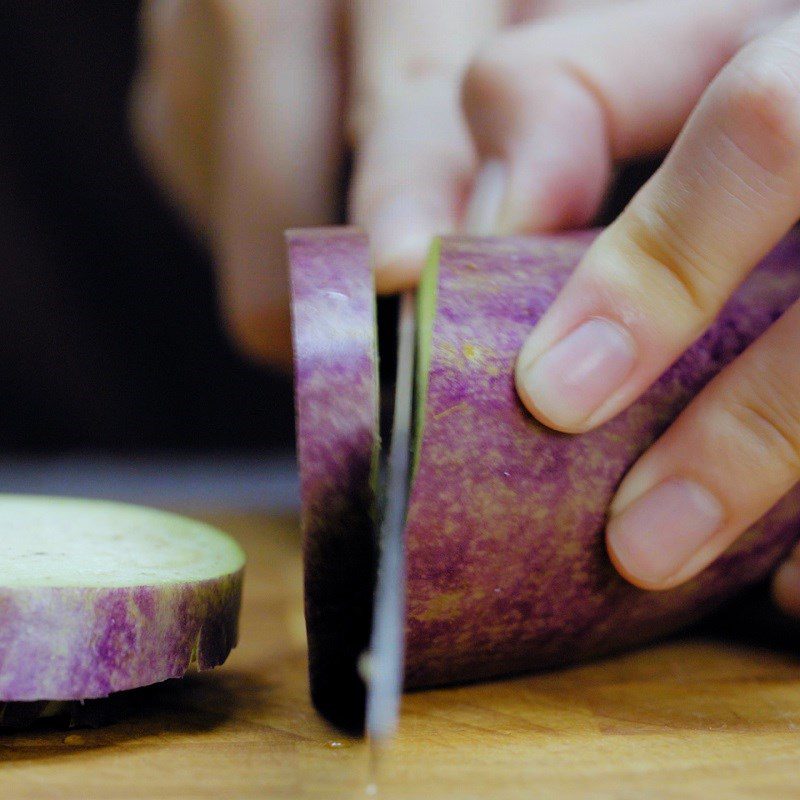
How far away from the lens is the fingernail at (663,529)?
42.2 inches

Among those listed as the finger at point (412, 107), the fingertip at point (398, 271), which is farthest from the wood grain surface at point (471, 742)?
the finger at point (412, 107)

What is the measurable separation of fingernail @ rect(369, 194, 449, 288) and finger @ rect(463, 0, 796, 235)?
0.37 ft

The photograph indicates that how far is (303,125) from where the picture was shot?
7.22 feet

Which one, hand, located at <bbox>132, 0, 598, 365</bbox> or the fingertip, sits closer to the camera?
the fingertip

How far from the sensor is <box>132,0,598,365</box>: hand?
1.73m

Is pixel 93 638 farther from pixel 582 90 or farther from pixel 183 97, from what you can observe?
Answer: pixel 183 97

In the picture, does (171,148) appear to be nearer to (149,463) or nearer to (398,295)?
(149,463)

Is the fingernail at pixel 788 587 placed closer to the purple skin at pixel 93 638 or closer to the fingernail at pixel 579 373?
the fingernail at pixel 579 373

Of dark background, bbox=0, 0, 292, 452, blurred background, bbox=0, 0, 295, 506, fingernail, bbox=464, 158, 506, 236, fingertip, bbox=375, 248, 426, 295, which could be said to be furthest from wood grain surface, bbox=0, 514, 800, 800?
dark background, bbox=0, 0, 292, 452

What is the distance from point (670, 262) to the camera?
106cm

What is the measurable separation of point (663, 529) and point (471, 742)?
0.32m

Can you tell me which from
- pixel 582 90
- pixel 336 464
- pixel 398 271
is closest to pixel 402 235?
pixel 398 271

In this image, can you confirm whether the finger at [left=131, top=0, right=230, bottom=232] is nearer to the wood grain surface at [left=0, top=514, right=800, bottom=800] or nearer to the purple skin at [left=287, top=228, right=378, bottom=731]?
the purple skin at [left=287, top=228, right=378, bottom=731]

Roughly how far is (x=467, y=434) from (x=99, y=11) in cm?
253
